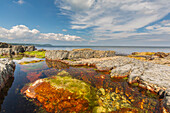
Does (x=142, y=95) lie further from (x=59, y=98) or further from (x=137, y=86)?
(x=59, y=98)

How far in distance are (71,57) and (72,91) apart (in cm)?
2560

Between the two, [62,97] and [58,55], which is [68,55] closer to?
[58,55]

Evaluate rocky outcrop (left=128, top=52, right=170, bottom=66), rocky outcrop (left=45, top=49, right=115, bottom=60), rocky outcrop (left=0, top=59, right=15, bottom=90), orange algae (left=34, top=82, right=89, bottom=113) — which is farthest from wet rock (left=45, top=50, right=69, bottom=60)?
rocky outcrop (left=128, top=52, right=170, bottom=66)

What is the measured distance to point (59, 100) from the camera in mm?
8359

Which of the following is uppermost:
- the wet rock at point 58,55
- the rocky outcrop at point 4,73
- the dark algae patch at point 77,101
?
the wet rock at point 58,55

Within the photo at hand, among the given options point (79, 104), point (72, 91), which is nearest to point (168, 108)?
point (79, 104)

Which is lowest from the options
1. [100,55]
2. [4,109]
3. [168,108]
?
[4,109]

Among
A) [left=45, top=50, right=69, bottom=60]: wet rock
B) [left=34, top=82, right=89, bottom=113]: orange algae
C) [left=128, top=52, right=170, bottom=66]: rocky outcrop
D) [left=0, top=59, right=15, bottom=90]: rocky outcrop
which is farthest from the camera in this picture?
[left=45, top=50, right=69, bottom=60]: wet rock

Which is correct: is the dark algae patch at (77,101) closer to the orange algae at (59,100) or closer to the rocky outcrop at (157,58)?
the orange algae at (59,100)

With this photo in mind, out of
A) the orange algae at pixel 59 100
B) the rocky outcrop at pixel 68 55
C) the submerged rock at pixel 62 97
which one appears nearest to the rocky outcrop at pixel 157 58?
the rocky outcrop at pixel 68 55

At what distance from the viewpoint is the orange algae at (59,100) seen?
743cm

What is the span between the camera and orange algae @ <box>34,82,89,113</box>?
7425mm

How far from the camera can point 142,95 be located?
10242 millimetres

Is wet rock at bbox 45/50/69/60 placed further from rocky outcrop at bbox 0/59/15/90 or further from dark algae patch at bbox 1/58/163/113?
dark algae patch at bbox 1/58/163/113
